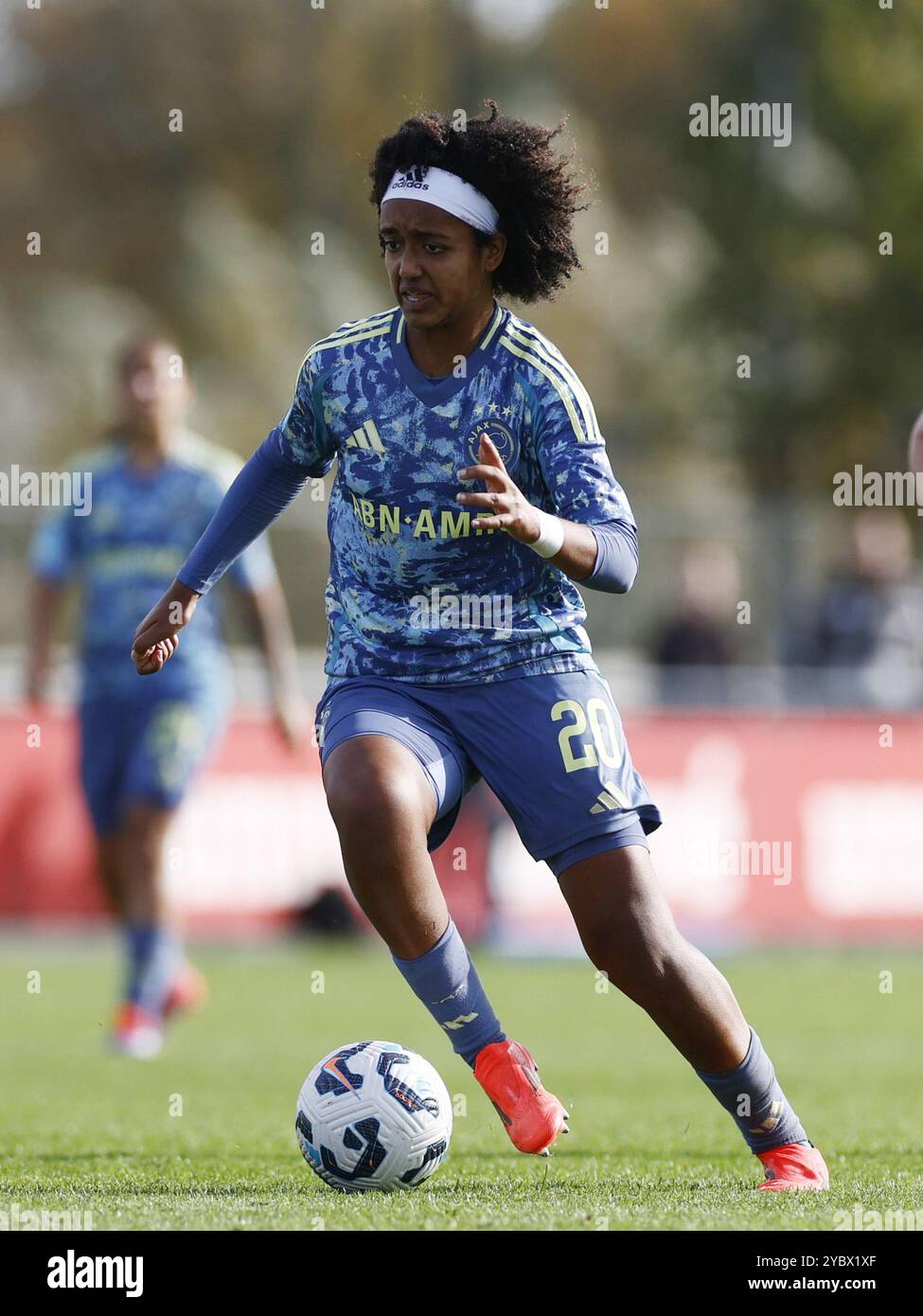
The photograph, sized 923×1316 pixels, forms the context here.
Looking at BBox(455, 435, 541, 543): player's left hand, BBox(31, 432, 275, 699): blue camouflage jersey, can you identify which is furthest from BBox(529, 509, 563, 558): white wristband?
BBox(31, 432, 275, 699): blue camouflage jersey

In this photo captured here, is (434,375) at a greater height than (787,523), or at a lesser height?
lesser

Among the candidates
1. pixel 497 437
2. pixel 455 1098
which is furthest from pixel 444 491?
pixel 455 1098

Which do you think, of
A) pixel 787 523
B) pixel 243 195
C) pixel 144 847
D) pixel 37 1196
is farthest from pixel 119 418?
pixel 243 195

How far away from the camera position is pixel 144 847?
30.2 ft

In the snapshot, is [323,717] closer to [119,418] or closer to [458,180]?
[458,180]

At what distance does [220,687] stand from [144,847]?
0.82m

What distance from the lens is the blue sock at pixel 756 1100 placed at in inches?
199

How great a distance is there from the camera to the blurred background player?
9195mm

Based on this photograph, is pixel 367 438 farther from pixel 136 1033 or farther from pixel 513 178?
pixel 136 1033

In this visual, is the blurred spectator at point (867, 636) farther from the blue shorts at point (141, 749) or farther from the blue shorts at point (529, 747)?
the blue shorts at point (529, 747)

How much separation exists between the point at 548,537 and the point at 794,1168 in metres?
1.70

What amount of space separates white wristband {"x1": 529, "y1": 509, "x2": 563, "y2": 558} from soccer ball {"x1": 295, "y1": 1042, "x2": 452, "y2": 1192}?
1.45 m

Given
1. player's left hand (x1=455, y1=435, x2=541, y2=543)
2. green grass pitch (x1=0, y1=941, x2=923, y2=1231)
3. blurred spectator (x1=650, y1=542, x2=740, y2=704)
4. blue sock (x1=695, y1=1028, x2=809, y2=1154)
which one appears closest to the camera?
player's left hand (x1=455, y1=435, x2=541, y2=543)

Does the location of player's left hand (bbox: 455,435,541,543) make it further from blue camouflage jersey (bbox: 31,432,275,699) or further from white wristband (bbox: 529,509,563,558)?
blue camouflage jersey (bbox: 31,432,275,699)
